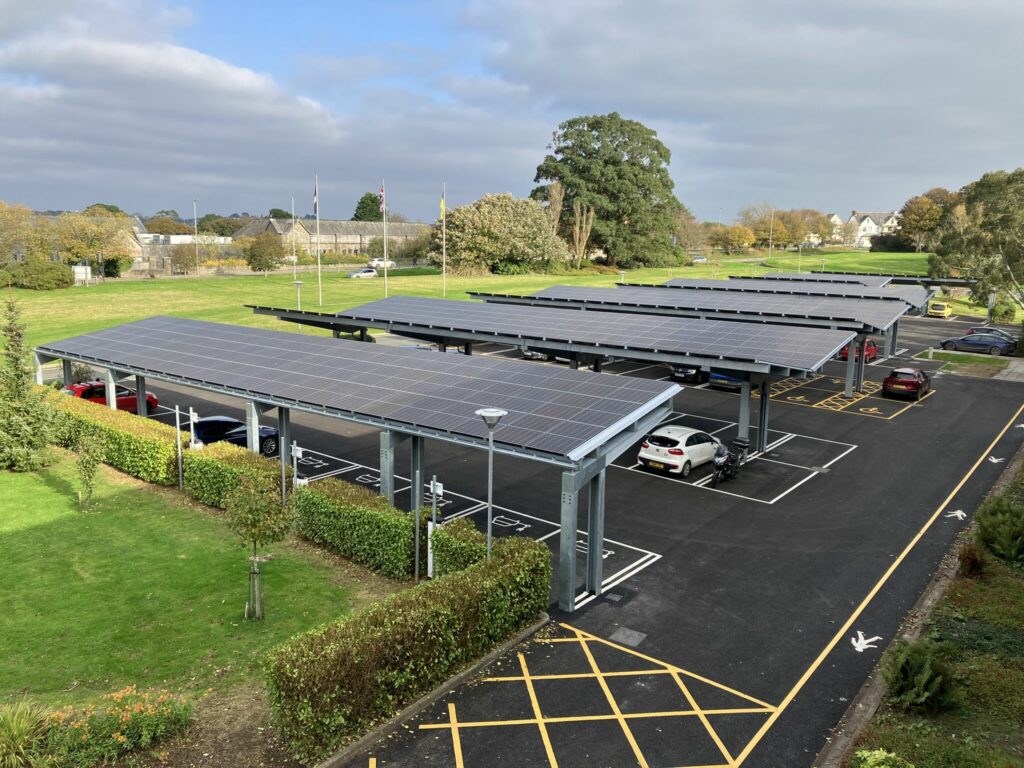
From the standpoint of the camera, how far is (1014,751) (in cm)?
973

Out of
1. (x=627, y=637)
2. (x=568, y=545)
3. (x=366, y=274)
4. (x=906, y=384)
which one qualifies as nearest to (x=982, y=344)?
(x=906, y=384)

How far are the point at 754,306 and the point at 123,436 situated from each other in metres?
32.7

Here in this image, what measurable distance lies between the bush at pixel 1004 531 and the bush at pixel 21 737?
1803 cm

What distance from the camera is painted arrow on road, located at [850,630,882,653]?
12945 mm

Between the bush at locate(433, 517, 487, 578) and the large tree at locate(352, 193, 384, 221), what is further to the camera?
the large tree at locate(352, 193, 384, 221)

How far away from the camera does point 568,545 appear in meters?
14.0

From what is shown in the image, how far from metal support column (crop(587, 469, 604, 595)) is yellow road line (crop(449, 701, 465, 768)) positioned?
4694 mm

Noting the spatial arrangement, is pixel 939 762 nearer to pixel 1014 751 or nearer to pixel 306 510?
pixel 1014 751

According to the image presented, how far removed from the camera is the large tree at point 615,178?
96.2 meters

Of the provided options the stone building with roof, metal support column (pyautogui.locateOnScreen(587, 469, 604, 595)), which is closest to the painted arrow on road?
metal support column (pyautogui.locateOnScreen(587, 469, 604, 595))

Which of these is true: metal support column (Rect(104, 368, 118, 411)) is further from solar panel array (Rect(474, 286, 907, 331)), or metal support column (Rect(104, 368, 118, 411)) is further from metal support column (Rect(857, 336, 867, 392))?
metal support column (Rect(857, 336, 867, 392))

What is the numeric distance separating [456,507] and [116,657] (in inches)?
366

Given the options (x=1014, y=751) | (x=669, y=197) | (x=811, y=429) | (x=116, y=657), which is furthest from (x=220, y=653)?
(x=669, y=197)

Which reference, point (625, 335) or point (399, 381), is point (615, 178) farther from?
point (399, 381)
